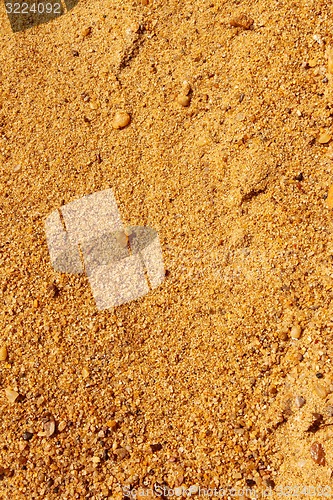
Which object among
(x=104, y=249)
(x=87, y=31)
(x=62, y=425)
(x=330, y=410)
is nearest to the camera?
(x=330, y=410)

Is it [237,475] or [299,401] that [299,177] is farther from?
[237,475]

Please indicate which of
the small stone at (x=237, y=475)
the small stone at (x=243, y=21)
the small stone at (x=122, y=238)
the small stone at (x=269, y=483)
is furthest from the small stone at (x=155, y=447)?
the small stone at (x=243, y=21)

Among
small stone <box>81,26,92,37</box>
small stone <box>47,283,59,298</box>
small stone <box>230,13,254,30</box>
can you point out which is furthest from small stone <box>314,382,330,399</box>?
small stone <box>81,26,92,37</box>

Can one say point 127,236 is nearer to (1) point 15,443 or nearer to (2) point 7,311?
(2) point 7,311

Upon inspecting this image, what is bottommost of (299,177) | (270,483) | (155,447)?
(270,483)

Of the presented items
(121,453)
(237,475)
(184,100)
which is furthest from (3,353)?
(184,100)

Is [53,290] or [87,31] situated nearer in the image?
[53,290]
